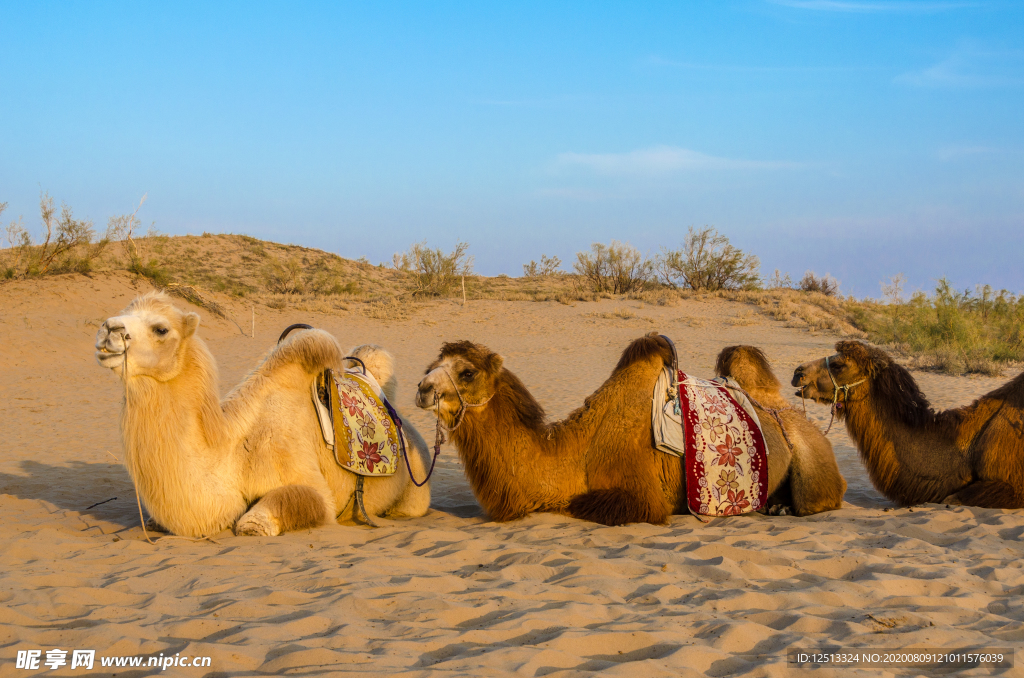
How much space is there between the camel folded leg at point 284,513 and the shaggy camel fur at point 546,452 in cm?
98

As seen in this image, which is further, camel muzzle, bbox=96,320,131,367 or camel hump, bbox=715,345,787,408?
camel hump, bbox=715,345,787,408

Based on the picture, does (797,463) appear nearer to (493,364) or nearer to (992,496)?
(992,496)

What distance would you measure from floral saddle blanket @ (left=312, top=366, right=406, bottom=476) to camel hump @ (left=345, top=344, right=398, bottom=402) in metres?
0.60

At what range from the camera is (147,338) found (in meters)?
4.54

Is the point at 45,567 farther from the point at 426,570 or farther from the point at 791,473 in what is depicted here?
the point at 791,473

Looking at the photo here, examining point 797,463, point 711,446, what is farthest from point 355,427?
point 797,463

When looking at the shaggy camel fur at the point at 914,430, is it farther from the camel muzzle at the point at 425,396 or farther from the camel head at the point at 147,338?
the camel head at the point at 147,338

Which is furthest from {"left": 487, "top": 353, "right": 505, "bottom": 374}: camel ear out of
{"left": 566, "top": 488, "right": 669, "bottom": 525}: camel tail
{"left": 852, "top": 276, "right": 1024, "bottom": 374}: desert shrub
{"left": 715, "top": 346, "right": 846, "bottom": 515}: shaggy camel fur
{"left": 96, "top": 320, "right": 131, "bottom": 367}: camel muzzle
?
{"left": 852, "top": 276, "right": 1024, "bottom": 374}: desert shrub

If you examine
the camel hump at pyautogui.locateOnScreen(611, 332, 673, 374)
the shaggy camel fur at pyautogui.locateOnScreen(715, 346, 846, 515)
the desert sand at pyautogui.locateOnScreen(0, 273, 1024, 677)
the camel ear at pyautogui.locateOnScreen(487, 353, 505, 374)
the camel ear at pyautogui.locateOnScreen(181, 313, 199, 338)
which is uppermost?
the camel ear at pyautogui.locateOnScreen(181, 313, 199, 338)

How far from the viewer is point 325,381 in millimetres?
5504

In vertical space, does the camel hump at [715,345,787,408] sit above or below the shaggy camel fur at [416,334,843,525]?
above

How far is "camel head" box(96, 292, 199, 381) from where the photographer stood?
4383 millimetres

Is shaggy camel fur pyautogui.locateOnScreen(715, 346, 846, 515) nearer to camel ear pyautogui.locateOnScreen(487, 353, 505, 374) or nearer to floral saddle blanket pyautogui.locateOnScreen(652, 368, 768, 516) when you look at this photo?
floral saddle blanket pyautogui.locateOnScreen(652, 368, 768, 516)

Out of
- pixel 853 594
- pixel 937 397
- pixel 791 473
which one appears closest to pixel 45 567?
pixel 853 594
